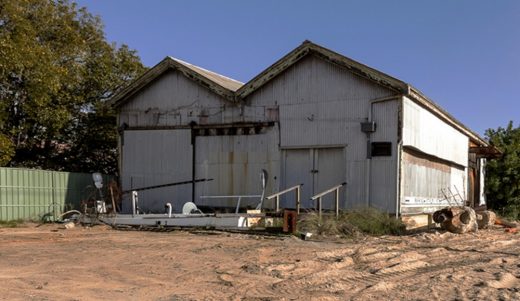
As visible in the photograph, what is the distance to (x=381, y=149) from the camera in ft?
52.7

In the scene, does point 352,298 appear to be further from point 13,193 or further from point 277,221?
point 13,193

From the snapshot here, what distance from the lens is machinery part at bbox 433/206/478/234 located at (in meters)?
15.4

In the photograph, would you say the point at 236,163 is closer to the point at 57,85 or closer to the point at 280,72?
the point at 280,72

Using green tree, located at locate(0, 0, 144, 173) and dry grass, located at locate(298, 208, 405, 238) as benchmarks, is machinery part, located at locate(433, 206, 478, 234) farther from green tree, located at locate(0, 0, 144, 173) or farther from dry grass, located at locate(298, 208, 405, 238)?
green tree, located at locate(0, 0, 144, 173)

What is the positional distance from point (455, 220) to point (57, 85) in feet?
49.9

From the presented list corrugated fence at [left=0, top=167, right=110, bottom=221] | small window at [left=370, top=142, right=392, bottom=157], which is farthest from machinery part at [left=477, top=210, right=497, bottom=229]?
corrugated fence at [left=0, top=167, right=110, bottom=221]


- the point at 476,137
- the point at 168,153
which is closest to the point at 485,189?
the point at 476,137

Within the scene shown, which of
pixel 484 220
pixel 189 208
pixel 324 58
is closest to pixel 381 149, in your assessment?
pixel 324 58

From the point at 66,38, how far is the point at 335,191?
14129 millimetres

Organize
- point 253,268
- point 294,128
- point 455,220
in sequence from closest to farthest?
point 253,268
point 455,220
point 294,128

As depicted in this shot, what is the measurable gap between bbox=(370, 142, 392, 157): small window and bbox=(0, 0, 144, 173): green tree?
10.9 m

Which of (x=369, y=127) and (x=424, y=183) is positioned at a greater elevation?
(x=369, y=127)

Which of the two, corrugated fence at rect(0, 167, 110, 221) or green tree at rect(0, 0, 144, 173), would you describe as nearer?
corrugated fence at rect(0, 167, 110, 221)

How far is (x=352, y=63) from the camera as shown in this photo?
640 inches
